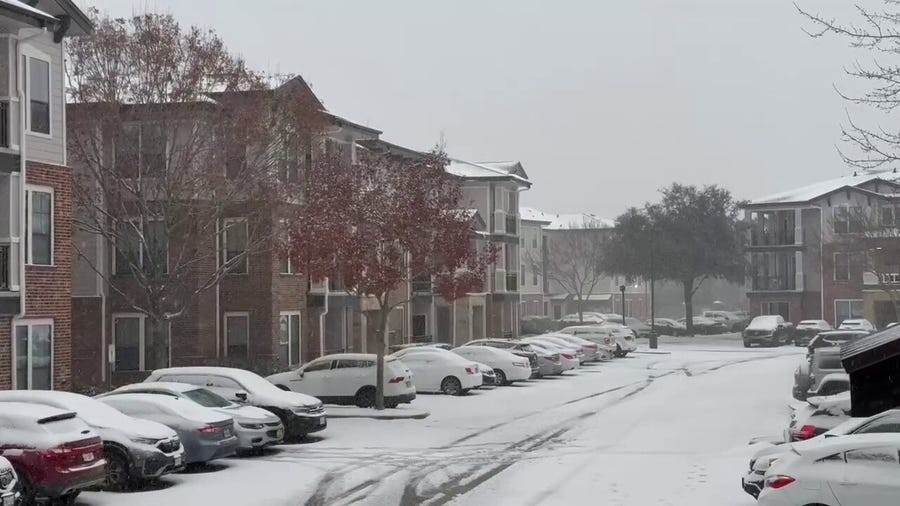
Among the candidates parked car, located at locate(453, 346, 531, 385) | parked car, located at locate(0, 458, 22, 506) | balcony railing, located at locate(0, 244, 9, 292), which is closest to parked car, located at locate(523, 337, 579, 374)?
parked car, located at locate(453, 346, 531, 385)

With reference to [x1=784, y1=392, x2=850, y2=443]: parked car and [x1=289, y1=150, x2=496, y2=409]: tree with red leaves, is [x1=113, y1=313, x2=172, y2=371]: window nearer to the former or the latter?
[x1=289, y1=150, x2=496, y2=409]: tree with red leaves

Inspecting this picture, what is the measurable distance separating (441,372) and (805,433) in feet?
64.7

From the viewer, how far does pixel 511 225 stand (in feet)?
214

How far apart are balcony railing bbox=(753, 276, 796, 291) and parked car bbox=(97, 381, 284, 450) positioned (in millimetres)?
66259

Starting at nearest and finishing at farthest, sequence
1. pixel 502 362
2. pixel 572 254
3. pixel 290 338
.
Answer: pixel 290 338
pixel 502 362
pixel 572 254

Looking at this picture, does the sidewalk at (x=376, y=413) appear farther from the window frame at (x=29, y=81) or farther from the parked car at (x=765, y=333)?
the parked car at (x=765, y=333)

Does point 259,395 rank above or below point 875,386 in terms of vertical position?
below

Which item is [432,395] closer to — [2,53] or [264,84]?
[264,84]

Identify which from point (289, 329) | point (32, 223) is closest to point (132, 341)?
point (289, 329)

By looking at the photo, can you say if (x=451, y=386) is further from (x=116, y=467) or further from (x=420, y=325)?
(x=420, y=325)

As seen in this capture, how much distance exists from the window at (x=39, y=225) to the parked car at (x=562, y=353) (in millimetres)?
23586

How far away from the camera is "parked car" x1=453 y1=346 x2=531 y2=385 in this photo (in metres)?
40.2

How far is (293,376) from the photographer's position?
31.3 meters

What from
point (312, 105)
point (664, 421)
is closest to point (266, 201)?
point (312, 105)
